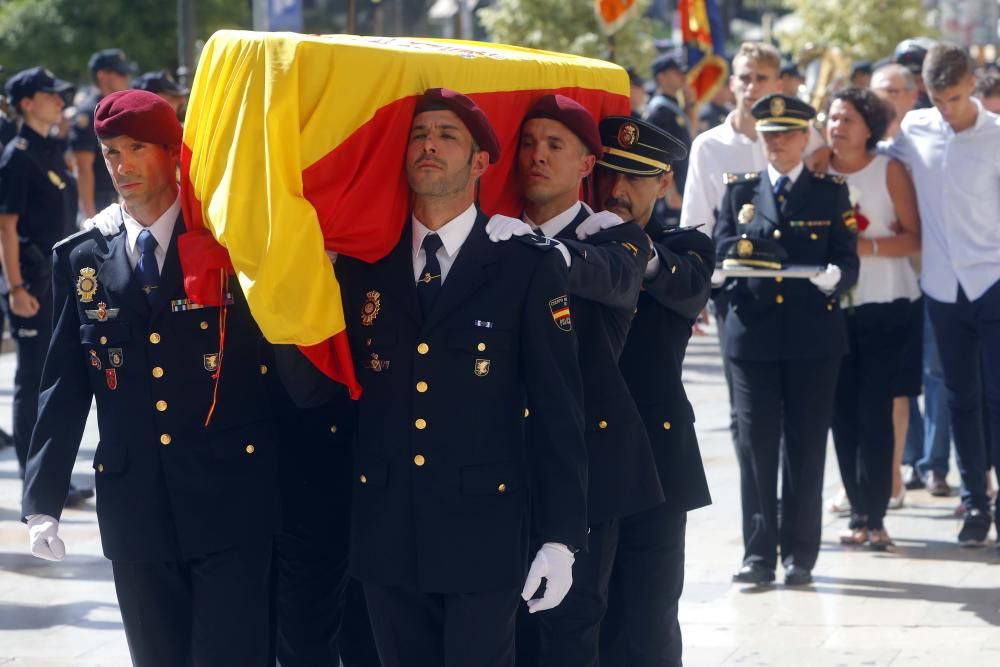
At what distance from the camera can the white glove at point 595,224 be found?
427 cm

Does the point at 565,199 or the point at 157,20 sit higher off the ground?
the point at 157,20

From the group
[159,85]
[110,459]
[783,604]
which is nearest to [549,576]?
[110,459]

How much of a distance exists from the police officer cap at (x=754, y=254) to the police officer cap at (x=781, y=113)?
49cm

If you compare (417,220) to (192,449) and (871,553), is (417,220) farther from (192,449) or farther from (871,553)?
(871,553)

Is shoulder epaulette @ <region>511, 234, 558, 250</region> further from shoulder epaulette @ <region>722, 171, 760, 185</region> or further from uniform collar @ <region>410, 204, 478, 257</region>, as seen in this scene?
shoulder epaulette @ <region>722, 171, 760, 185</region>

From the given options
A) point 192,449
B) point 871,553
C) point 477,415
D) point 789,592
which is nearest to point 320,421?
point 192,449

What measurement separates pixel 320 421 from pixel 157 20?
2163 cm

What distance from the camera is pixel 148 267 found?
3988 millimetres

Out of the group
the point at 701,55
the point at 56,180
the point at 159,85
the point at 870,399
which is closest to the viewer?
the point at 870,399

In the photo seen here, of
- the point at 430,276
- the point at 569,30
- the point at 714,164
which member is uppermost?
the point at 569,30

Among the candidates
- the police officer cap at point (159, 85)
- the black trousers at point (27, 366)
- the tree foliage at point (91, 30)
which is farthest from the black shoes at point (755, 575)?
the tree foliage at point (91, 30)

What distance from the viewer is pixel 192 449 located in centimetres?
400

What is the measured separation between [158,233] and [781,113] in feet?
10.4

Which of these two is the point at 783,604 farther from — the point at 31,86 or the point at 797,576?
the point at 31,86
